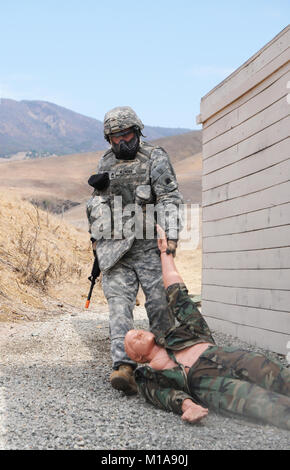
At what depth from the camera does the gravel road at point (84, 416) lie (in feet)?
8.95

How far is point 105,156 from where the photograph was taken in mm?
4488

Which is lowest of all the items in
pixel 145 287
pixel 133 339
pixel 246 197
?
pixel 133 339

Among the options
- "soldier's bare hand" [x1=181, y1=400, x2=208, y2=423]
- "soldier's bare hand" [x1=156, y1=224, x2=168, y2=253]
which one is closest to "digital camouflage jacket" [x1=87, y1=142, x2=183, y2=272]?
"soldier's bare hand" [x1=156, y1=224, x2=168, y2=253]

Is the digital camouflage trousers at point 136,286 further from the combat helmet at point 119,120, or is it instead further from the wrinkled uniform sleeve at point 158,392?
the combat helmet at point 119,120

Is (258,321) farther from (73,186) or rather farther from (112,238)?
(73,186)

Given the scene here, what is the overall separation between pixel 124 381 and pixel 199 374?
705 mm

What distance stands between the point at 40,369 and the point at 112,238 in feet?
4.22

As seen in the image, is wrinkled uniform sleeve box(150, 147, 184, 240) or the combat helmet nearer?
wrinkled uniform sleeve box(150, 147, 184, 240)

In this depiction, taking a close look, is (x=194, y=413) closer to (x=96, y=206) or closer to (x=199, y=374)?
(x=199, y=374)

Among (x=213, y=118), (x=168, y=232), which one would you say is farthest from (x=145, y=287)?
(x=213, y=118)

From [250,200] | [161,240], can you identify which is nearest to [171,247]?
[161,240]

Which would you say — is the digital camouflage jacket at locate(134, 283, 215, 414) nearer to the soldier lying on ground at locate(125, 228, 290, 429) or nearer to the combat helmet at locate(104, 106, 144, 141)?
the soldier lying on ground at locate(125, 228, 290, 429)

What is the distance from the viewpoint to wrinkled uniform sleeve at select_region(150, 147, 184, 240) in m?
4.05

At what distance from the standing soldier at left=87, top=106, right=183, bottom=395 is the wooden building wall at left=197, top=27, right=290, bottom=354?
135 cm
